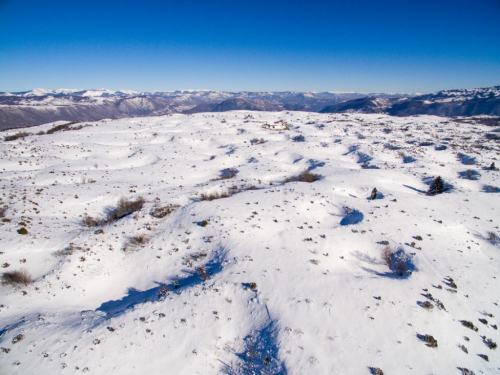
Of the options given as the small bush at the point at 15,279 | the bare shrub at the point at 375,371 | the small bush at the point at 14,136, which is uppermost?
the small bush at the point at 14,136

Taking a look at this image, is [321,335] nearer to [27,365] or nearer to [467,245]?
[27,365]

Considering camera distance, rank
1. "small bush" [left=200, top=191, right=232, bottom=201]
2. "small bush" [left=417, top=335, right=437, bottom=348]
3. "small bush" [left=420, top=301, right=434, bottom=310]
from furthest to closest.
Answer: "small bush" [left=200, top=191, right=232, bottom=201] → "small bush" [left=420, top=301, right=434, bottom=310] → "small bush" [left=417, top=335, right=437, bottom=348]

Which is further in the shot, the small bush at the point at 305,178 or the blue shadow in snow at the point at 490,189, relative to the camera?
the small bush at the point at 305,178

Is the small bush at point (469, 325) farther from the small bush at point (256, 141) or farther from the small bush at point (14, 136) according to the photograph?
the small bush at point (14, 136)

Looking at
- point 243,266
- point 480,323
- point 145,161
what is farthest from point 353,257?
point 145,161

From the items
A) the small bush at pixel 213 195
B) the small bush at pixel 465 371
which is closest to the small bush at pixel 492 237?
the small bush at pixel 465 371

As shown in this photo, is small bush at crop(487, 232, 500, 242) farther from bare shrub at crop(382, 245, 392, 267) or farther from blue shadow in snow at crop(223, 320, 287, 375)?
blue shadow in snow at crop(223, 320, 287, 375)

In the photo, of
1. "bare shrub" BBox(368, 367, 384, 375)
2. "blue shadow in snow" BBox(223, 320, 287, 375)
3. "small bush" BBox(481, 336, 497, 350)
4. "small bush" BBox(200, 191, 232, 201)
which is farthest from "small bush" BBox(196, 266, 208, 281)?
"small bush" BBox(481, 336, 497, 350)

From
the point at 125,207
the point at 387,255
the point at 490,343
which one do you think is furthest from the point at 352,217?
the point at 125,207

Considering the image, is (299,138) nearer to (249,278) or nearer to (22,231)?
(249,278)

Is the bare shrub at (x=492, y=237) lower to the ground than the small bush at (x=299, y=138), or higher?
lower
